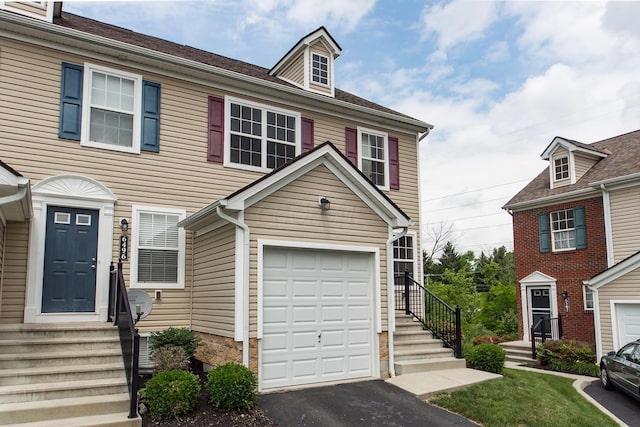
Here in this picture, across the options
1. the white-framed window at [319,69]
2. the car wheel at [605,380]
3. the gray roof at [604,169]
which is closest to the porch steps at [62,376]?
the white-framed window at [319,69]

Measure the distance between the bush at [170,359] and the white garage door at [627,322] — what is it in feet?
42.2

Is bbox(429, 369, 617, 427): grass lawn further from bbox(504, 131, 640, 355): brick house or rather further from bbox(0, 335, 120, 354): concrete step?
bbox(504, 131, 640, 355): brick house

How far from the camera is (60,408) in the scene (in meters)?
6.25

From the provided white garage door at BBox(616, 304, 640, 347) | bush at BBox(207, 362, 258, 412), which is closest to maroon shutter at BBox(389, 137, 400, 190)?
bush at BBox(207, 362, 258, 412)

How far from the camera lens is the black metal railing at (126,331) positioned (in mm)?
6316

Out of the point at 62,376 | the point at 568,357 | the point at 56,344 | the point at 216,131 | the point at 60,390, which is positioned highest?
the point at 216,131

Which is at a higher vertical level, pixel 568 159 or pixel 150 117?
pixel 568 159

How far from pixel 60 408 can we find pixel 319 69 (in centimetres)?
1029

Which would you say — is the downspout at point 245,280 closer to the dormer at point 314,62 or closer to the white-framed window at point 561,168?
the dormer at point 314,62

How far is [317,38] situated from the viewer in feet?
44.8

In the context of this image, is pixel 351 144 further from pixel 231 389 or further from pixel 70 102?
pixel 231 389

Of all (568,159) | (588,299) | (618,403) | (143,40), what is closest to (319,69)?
(143,40)

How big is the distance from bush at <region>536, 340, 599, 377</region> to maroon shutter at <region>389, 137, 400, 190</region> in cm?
734

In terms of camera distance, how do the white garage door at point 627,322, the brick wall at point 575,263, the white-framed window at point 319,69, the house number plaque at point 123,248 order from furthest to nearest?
the brick wall at point 575,263 → the white garage door at point 627,322 → the white-framed window at point 319,69 → the house number plaque at point 123,248
